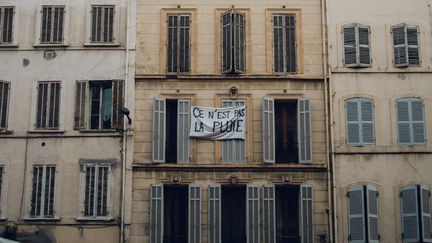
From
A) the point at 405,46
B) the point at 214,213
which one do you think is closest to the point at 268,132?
the point at 214,213

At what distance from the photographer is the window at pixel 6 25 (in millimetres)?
24359

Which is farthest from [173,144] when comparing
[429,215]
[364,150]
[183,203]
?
[429,215]

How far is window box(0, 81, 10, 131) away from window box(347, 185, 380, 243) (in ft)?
38.6

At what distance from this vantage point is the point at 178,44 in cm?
2406

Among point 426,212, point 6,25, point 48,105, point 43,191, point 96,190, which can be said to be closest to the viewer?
point 426,212

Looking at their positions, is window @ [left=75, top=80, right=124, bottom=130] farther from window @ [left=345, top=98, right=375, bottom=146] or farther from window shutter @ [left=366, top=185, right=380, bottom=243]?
window shutter @ [left=366, top=185, right=380, bottom=243]

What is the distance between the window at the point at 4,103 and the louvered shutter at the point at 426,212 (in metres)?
14.0

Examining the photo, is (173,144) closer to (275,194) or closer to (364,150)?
(275,194)

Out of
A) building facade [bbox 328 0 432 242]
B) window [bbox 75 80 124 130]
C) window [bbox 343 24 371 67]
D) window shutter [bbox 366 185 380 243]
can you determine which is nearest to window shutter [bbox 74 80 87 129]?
window [bbox 75 80 124 130]

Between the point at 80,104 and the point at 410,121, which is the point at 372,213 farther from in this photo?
the point at 80,104

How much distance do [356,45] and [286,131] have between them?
381cm

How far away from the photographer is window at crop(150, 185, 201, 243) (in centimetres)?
2253

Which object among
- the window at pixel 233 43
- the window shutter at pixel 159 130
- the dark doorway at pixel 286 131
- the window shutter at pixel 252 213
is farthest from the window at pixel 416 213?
the window shutter at pixel 159 130

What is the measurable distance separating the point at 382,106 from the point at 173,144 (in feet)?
23.5
